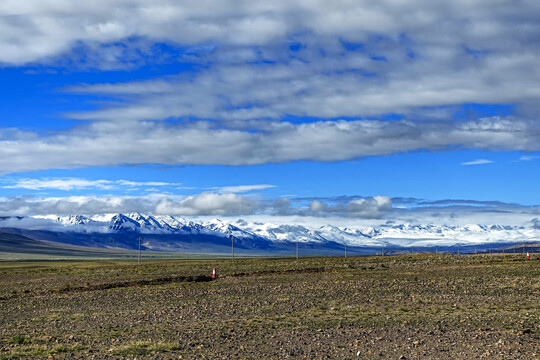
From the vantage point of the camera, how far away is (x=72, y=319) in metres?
30.5

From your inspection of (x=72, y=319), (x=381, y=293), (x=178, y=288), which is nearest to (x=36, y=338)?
(x=72, y=319)

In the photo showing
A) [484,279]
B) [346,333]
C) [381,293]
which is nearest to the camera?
[346,333]

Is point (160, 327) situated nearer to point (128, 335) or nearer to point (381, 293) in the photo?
point (128, 335)

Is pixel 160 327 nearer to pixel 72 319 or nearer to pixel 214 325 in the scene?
pixel 214 325

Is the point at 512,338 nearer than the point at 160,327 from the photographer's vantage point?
Yes

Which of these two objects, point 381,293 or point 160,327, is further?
point 381,293

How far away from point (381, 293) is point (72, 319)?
19.0m

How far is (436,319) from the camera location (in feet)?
85.5

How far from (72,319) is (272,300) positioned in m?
11.7

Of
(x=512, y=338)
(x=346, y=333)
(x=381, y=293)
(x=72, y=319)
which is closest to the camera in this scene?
(x=512, y=338)

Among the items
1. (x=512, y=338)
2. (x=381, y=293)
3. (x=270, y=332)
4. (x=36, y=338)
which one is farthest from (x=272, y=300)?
(x=512, y=338)

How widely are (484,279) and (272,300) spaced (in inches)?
781

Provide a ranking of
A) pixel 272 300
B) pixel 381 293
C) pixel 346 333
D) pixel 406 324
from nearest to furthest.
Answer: pixel 346 333, pixel 406 324, pixel 272 300, pixel 381 293

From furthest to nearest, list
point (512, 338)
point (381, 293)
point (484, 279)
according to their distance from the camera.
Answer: point (484, 279) → point (381, 293) → point (512, 338)
